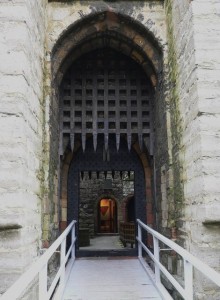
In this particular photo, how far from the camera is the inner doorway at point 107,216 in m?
15.2

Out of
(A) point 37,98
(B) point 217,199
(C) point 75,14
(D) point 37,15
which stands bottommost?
(B) point 217,199

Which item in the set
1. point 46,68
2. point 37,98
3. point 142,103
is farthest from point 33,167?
point 142,103

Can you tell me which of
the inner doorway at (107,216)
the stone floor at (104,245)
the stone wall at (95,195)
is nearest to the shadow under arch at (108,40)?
the stone floor at (104,245)

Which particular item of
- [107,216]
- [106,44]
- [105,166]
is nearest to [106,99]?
[106,44]

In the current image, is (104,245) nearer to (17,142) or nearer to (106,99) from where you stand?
(106,99)

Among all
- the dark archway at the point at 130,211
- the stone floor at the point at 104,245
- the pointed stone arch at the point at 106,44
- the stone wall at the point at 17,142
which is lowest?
the stone floor at the point at 104,245

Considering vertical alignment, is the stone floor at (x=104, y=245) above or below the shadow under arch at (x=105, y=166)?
below

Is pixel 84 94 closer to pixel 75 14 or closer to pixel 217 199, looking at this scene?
pixel 75 14

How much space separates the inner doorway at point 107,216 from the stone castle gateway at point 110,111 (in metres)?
10.2

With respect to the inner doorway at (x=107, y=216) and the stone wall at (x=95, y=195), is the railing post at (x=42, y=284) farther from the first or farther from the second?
the inner doorway at (x=107, y=216)

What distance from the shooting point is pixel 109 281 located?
375cm

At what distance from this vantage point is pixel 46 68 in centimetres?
390

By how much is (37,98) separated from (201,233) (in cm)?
213

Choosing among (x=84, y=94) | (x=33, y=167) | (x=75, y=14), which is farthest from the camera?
(x=84, y=94)
